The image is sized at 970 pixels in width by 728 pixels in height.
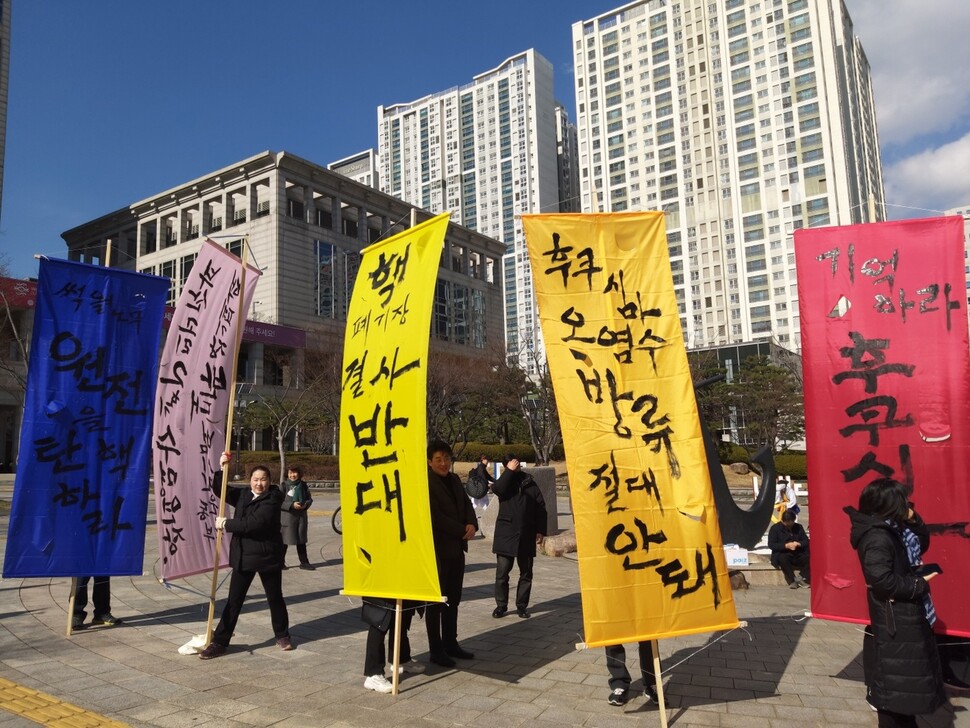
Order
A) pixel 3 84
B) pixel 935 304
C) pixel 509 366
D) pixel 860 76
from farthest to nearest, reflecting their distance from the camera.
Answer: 1. pixel 860 76
2. pixel 3 84
3. pixel 509 366
4. pixel 935 304

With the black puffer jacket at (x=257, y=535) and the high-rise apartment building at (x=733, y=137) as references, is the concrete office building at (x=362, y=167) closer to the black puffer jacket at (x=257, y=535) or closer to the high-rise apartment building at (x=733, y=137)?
the high-rise apartment building at (x=733, y=137)

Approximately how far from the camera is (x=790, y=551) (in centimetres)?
975

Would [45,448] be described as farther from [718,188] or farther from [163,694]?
[718,188]

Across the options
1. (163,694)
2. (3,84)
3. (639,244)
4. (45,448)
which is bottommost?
(163,694)

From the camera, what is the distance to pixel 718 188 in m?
80.6

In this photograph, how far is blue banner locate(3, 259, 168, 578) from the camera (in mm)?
6320

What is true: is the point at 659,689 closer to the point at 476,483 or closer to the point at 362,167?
the point at 476,483

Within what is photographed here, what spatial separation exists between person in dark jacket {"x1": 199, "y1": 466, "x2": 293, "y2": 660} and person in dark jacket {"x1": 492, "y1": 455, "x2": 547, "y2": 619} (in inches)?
99.7

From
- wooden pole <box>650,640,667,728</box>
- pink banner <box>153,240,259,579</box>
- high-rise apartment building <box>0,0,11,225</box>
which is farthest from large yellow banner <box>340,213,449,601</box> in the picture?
high-rise apartment building <box>0,0,11,225</box>

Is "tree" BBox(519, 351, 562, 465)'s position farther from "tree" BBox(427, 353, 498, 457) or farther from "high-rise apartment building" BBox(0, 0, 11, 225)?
"high-rise apartment building" BBox(0, 0, 11, 225)

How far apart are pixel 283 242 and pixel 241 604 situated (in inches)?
1946

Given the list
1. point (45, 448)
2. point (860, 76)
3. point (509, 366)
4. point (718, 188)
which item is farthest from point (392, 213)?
point (860, 76)

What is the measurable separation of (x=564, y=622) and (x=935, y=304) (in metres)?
4.84

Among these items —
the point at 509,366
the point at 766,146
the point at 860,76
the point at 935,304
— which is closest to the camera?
the point at 935,304
